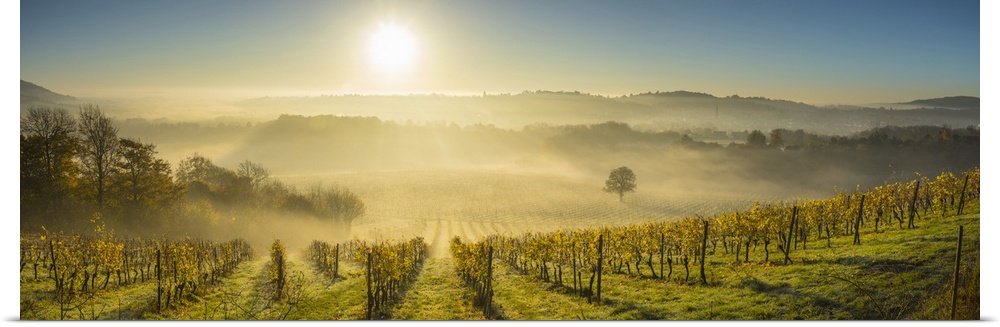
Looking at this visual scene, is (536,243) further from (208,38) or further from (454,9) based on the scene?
(208,38)

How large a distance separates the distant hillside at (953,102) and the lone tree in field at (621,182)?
1492 inches

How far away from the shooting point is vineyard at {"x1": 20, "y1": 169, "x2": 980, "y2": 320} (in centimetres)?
834

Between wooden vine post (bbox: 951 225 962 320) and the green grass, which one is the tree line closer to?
the green grass

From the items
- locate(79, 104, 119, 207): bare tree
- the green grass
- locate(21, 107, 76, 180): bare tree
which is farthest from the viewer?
locate(79, 104, 119, 207): bare tree

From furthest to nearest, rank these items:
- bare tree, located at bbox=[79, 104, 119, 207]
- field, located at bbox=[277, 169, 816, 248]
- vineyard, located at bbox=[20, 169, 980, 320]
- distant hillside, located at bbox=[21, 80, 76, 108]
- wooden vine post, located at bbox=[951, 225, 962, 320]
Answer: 1. field, located at bbox=[277, 169, 816, 248]
2. bare tree, located at bbox=[79, 104, 119, 207]
3. distant hillside, located at bbox=[21, 80, 76, 108]
4. vineyard, located at bbox=[20, 169, 980, 320]
5. wooden vine post, located at bbox=[951, 225, 962, 320]

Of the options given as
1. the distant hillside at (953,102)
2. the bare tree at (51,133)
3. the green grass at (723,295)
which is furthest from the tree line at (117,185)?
the distant hillside at (953,102)

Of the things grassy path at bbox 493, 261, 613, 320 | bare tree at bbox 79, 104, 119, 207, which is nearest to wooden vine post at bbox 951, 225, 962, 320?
grassy path at bbox 493, 261, 613, 320

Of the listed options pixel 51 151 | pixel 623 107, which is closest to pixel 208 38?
pixel 51 151

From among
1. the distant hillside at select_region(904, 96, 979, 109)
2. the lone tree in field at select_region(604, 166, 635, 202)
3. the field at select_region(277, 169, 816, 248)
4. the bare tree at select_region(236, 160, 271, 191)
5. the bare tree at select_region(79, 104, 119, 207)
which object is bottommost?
the field at select_region(277, 169, 816, 248)

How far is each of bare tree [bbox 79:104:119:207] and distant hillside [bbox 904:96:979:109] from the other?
2159cm

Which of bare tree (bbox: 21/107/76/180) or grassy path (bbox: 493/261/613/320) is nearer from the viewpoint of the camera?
grassy path (bbox: 493/261/613/320)

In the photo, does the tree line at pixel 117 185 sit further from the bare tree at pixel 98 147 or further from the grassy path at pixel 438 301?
the grassy path at pixel 438 301

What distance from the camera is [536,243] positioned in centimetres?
1502
